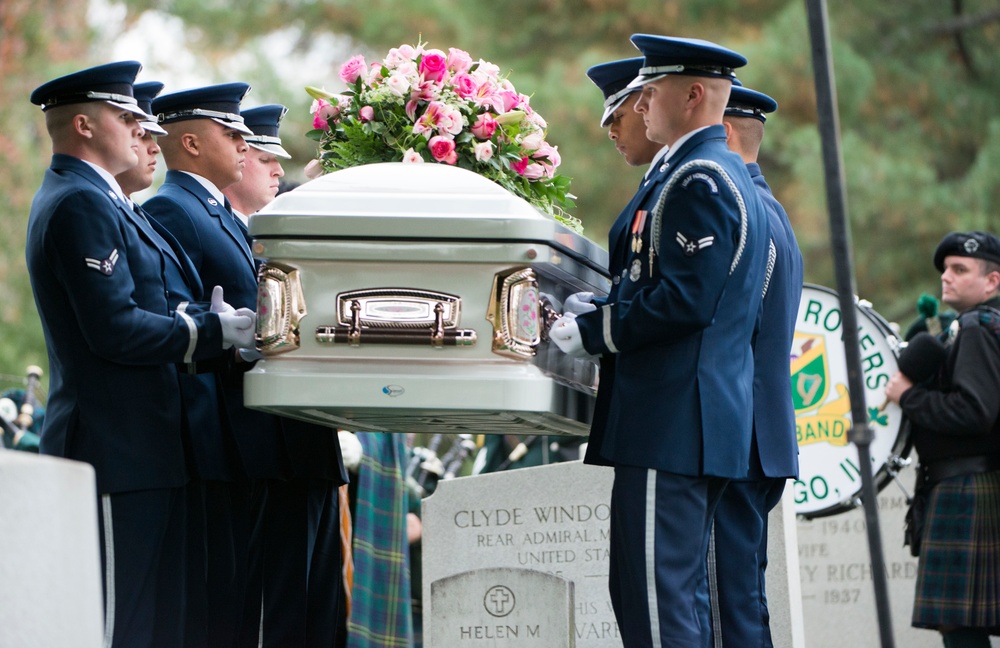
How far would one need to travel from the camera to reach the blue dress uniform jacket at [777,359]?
4398 millimetres

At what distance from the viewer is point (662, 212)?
4086 millimetres

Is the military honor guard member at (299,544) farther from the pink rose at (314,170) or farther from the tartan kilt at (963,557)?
the tartan kilt at (963,557)

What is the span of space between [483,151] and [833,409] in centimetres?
319

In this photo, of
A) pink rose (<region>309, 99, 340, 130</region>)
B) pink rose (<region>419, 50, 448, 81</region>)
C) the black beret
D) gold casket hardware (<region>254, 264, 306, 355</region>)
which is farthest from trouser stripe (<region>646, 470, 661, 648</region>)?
the black beret

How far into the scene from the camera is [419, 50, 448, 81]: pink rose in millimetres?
4898

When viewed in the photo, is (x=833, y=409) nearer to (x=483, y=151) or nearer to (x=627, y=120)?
(x=627, y=120)

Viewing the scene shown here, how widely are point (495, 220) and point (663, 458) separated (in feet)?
2.54

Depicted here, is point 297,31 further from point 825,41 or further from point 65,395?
point 825,41

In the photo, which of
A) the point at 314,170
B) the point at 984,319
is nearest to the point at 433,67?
the point at 314,170

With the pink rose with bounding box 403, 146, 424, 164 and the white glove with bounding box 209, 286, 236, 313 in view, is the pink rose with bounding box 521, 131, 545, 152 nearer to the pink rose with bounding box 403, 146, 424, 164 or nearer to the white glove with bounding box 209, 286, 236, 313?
the pink rose with bounding box 403, 146, 424, 164

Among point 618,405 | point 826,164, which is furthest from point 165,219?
point 826,164

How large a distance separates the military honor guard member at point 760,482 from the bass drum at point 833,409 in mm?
2450

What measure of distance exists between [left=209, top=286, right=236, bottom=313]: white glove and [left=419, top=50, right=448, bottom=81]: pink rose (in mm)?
1006

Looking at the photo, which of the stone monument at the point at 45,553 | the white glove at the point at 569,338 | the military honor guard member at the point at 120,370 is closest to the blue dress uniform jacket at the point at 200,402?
the military honor guard member at the point at 120,370
